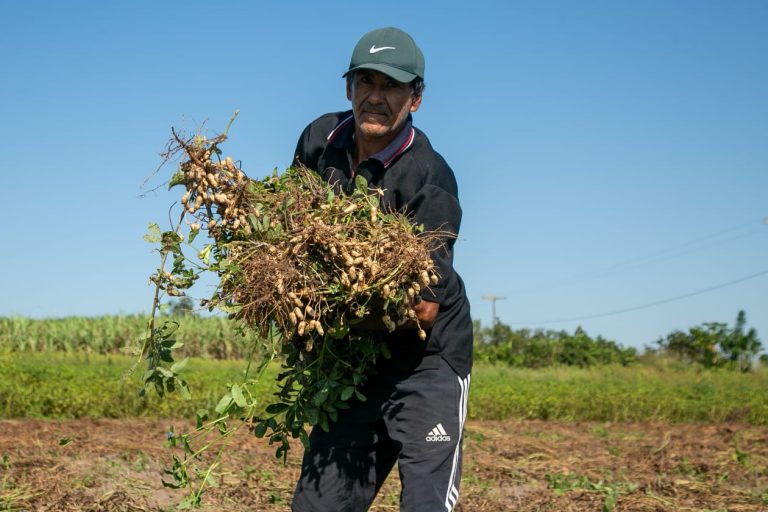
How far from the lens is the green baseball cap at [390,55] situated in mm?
3588

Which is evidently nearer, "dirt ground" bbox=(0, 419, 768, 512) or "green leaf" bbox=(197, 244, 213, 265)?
"green leaf" bbox=(197, 244, 213, 265)

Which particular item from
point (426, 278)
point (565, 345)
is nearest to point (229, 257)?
point (426, 278)

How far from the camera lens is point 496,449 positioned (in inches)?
357

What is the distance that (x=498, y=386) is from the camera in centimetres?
1408

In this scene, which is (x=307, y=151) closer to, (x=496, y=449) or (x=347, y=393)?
(x=347, y=393)

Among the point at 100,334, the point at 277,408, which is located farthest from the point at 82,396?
the point at 100,334

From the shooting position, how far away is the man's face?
363 cm

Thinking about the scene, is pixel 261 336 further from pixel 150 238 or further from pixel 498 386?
pixel 498 386

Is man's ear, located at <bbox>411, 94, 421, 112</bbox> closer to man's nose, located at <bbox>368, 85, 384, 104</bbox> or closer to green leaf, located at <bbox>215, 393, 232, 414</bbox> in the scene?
man's nose, located at <bbox>368, 85, 384, 104</bbox>

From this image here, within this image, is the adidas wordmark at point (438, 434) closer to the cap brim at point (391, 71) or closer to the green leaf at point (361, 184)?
the green leaf at point (361, 184)

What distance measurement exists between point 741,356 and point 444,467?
2113 centimetres

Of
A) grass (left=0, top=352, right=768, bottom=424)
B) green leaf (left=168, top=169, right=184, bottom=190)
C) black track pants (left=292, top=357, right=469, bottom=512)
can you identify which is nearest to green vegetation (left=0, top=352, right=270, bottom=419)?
grass (left=0, top=352, right=768, bottom=424)

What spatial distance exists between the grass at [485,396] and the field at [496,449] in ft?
0.07

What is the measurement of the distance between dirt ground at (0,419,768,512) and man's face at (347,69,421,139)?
214cm
